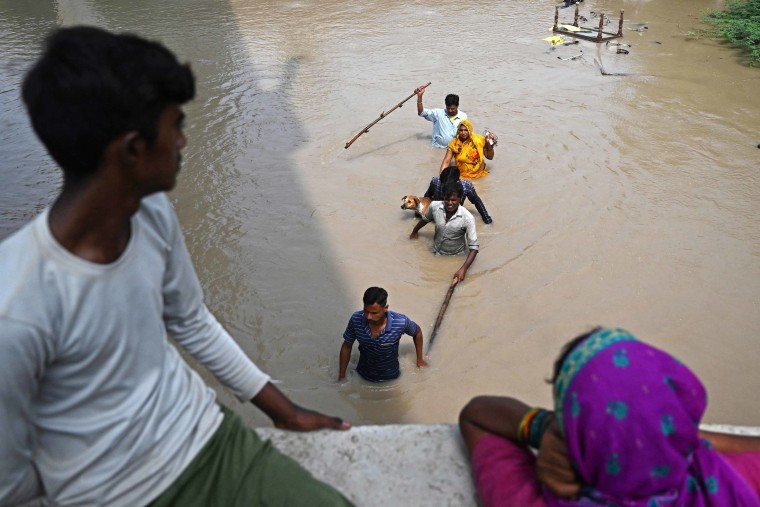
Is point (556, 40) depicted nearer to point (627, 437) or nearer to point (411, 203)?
point (411, 203)

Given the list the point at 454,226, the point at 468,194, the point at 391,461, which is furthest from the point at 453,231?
the point at 391,461

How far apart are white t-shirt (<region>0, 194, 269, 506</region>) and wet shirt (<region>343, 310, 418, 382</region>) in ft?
7.82

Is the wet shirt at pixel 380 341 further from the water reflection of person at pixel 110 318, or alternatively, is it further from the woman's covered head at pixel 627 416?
the woman's covered head at pixel 627 416

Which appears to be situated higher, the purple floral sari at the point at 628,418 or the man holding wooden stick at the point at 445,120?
the purple floral sari at the point at 628,418

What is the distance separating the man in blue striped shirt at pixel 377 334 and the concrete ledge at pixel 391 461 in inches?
69.2

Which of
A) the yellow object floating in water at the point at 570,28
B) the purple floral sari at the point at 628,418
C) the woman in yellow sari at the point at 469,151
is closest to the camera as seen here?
the purple floral sari at the point at 628,418

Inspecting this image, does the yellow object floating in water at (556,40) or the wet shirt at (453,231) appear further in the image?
the yellow object floating in water at (556,40)

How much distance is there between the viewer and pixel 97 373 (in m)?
1.27

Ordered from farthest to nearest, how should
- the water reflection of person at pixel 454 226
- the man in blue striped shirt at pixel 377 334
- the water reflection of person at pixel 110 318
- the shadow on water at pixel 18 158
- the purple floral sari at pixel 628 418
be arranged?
the shadow on water at pixel 18 158 < the water reflection of person at pixel 454 226 < the man in blue striped shirt at pixel 377 334 < the purple floral sari at pixel 628 418 < the water reflection of person at pixel 110 318

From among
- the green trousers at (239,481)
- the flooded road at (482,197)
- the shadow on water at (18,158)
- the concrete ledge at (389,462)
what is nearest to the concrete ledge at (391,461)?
the concrete ledge at (389,462)

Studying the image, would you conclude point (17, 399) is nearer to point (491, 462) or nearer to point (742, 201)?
point (491, 462)

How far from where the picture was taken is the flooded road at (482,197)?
454 cm

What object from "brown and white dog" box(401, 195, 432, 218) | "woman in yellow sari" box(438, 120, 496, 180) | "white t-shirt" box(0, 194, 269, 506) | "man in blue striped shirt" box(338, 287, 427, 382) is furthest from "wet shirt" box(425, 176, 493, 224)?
"white t-shirt" box(0, 194, 269, 506)

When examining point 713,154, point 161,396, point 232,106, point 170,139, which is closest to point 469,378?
point 161,396
